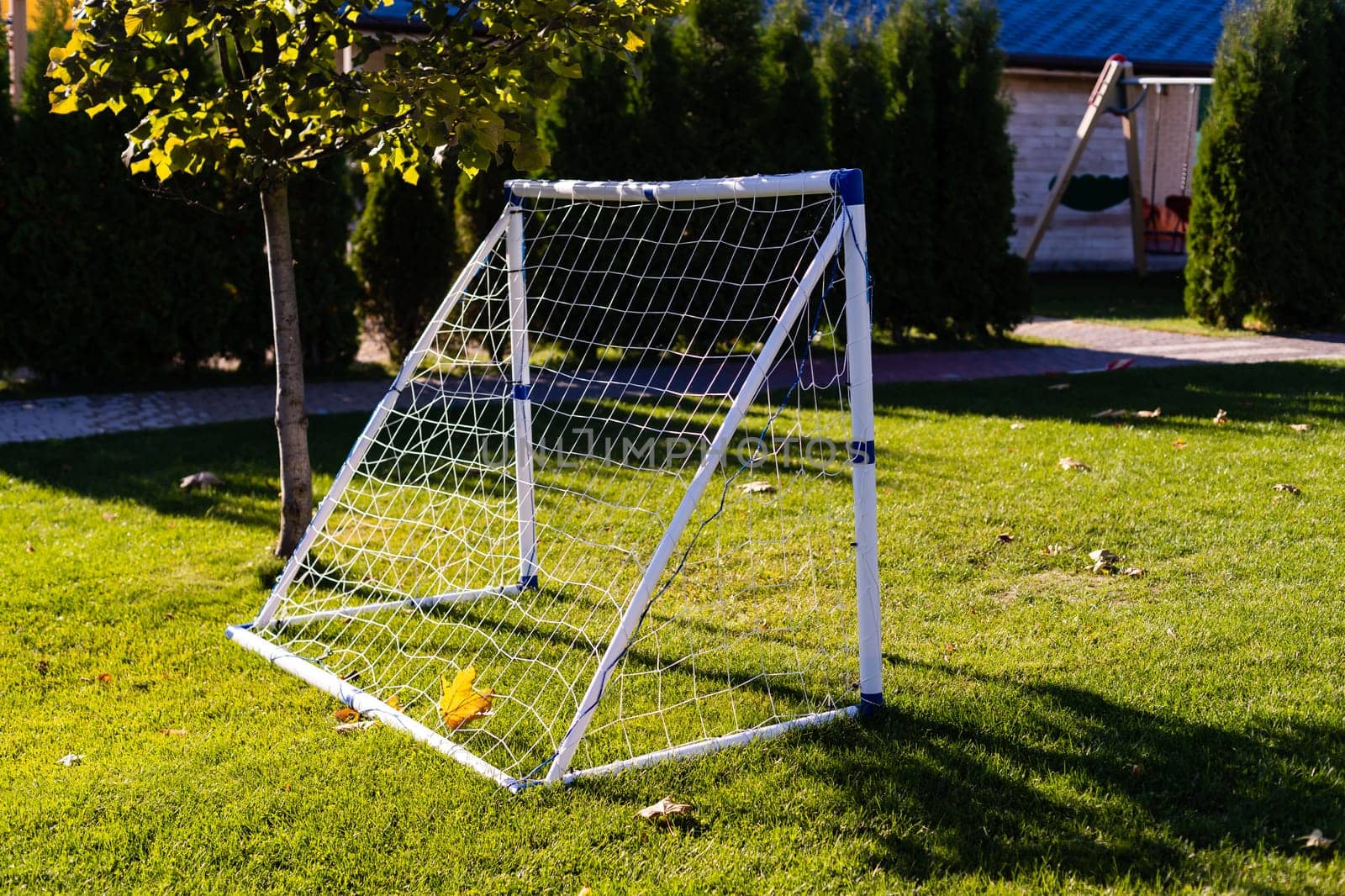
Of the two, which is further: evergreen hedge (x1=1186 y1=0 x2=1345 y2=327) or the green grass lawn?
the green grass lawn

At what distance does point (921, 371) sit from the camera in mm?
10562

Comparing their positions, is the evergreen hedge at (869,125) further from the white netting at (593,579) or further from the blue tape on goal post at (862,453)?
the blue tape on goal post at (862,453)

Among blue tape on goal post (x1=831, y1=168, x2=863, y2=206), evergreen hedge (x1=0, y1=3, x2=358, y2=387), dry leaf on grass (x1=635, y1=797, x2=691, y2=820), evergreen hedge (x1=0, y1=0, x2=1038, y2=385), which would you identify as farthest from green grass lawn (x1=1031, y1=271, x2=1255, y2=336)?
dry leaf on grass (x1=635, y1=797, x2=691, y2=820)

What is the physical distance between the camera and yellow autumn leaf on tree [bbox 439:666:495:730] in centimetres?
422

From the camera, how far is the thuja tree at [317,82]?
445cm

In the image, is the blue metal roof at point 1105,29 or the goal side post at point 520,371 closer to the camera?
the goal side post at point 520,371

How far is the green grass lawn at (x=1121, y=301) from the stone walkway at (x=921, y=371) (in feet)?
1.65

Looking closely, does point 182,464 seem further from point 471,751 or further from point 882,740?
A: point 882,740

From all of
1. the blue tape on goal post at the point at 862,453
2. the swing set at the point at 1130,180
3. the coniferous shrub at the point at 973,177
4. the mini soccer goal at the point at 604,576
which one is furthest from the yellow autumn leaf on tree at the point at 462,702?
the swing set at the point at 1130,180

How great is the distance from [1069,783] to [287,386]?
3874 millimetres

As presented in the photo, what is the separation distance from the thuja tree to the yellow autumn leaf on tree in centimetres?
185

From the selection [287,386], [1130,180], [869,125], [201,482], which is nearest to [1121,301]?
[1130,180]

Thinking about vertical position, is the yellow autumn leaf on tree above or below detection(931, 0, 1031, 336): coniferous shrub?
below

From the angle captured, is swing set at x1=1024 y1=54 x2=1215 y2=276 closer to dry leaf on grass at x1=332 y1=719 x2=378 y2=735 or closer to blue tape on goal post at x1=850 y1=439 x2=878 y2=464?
blue tape on goal post at x1=850 y1=439 x2=878 y2=464
